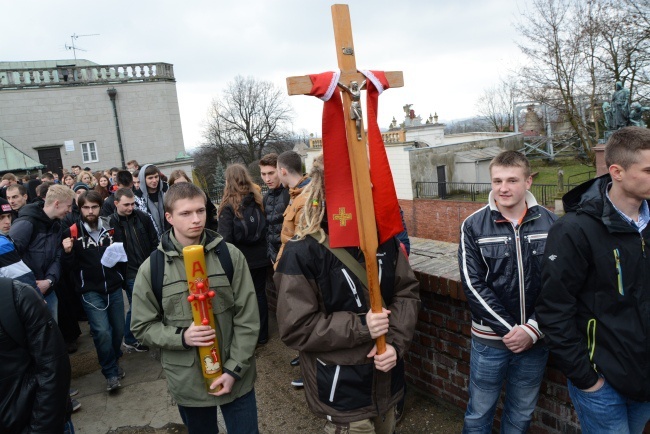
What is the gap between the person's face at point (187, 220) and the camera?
285 cm

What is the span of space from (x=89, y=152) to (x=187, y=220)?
26768 millimetres

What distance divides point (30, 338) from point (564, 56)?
23222mm

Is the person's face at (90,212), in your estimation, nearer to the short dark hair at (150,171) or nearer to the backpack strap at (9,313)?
the short dark hair at (150,171)

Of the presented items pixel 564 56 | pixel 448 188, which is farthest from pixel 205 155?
pixel 564 56

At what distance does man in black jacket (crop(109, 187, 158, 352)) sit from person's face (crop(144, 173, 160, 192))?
983 mm

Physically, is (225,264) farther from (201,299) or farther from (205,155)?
(205,155)

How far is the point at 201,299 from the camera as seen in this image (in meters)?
2.54

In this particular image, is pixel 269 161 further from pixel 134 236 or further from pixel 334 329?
pixel 334 329

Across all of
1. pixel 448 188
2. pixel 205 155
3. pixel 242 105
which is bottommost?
pixel 448 188

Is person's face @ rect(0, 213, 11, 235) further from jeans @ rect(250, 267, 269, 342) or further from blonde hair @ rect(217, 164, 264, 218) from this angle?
jeans @ rect(250, 267, 269, 342)

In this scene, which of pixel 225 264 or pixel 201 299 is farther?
pixel 225 264

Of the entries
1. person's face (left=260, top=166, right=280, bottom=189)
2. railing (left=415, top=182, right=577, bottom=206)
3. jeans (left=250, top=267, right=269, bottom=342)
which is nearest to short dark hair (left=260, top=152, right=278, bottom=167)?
person's face (left=260, top=166, right=280, bottom=189)

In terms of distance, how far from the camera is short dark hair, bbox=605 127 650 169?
2258 millimetres

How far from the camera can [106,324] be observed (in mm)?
4414
